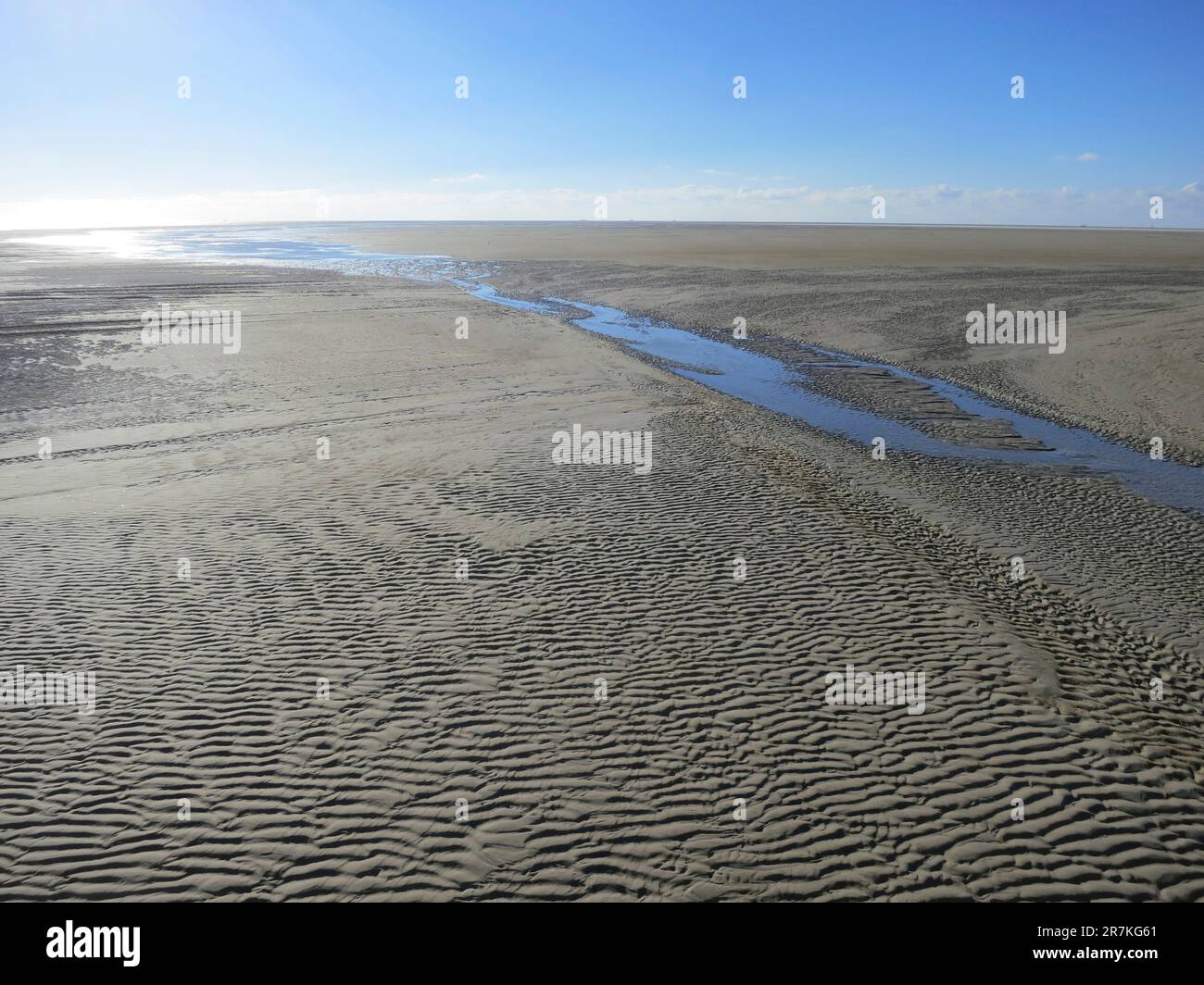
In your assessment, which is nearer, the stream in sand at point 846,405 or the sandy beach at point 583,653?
the sandy beach at point 583,653

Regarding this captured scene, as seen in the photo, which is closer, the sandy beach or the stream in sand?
the sandy beach

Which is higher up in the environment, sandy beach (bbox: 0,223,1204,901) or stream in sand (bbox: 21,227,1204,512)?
stream in sand (bbox: 21,227,1204,512)

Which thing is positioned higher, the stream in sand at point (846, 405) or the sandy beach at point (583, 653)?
the stream in sand at point (846, 405)

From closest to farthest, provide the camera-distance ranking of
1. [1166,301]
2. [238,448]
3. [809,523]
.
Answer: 1. [809,523]
2. [238,448]
3. [1166,301]

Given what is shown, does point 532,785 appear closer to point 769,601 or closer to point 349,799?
point 349,799

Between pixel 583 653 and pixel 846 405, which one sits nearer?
pixel 583 653

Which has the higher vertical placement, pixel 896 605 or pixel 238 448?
pixel 238 448

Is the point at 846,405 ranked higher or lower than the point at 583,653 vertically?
higher

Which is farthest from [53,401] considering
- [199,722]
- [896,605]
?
[896,605]
